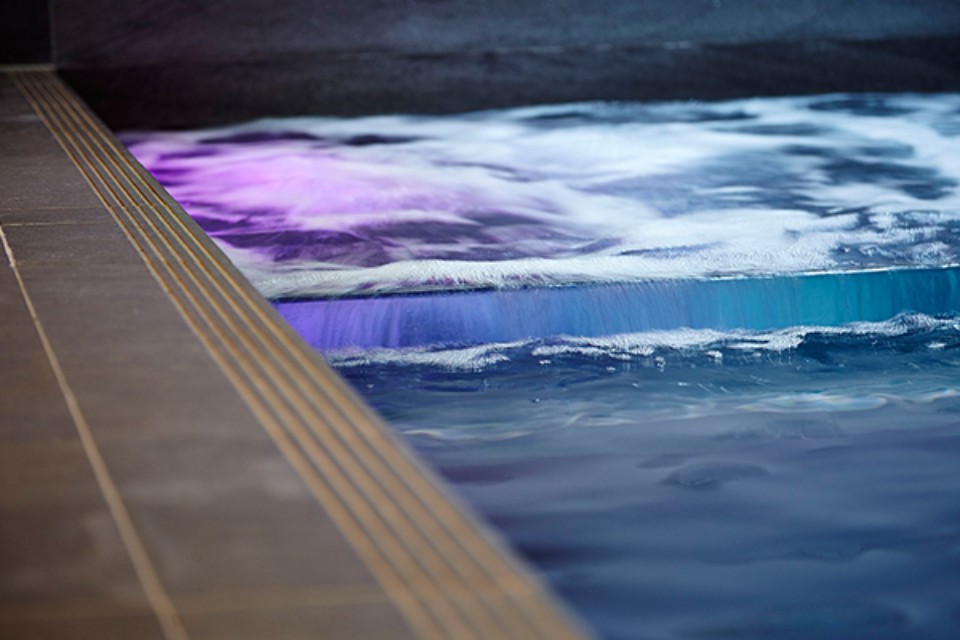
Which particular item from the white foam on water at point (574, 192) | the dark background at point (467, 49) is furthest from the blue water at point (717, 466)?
the dark background at point (467, 49)

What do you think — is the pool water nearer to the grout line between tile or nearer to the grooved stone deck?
the grooved stone deck

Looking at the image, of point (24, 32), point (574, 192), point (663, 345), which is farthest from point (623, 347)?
point (24, 32)

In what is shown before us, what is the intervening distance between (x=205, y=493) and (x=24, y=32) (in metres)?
4.85

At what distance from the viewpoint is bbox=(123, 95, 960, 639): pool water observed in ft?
5.73

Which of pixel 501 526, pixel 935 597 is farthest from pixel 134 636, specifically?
pixel 935 597

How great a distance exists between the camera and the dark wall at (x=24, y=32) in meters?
5.54

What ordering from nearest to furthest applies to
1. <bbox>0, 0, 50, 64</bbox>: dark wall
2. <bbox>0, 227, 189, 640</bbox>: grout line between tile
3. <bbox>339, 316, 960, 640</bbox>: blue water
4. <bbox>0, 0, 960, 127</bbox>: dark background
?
<bbox>0, 227, 189, 640</bbox>: grout line between tile, <bbox>339, 316, 960, 640</bbox>: blue water, <bbox>0, 0, 960, 127</bbox>: dark background, <bbox>0, 0, 50, 64</bbox>: dark wall

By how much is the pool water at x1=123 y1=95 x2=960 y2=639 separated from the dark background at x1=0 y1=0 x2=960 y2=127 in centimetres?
110

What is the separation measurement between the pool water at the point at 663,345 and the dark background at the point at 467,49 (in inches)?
43.3

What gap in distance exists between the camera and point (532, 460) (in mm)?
2109

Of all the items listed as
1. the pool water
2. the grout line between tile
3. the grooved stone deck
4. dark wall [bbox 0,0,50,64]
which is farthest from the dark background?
the grout line between tile

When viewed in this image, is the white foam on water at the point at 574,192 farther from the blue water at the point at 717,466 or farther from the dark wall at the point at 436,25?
the dark wall at the point at 436,25

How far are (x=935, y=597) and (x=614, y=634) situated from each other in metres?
0.41

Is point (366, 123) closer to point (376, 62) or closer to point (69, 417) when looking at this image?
point (376, 62)
